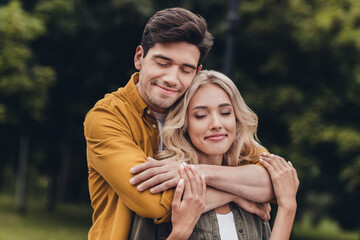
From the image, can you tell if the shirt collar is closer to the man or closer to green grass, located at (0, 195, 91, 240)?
the man

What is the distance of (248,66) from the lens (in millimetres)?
15164

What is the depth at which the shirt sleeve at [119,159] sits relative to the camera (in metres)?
2.48

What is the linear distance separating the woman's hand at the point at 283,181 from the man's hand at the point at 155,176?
662 millimetres

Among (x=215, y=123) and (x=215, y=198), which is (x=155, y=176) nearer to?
(x=215, y=198)

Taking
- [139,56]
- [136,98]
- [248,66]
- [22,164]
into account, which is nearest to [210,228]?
[136,98]

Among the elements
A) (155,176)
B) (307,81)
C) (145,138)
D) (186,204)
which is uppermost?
(307,81)

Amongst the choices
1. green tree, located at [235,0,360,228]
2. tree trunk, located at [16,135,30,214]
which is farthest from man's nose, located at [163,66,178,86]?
tree trunk, located at [16,135,30,214]

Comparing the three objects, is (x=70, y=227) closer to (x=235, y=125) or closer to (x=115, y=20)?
(x=115, y=20)

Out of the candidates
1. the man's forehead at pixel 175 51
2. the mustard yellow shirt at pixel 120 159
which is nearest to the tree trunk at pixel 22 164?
the mustard yellow shirt at pixel 120 159

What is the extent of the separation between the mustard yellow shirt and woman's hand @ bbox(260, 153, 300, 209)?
711mm

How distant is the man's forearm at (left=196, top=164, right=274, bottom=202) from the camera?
8.98ft

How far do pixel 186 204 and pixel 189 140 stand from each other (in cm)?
55

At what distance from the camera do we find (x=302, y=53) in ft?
44.8

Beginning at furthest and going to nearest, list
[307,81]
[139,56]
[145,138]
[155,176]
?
Answer: [307,81] < [139,56] < [145,138] < [155,176]
